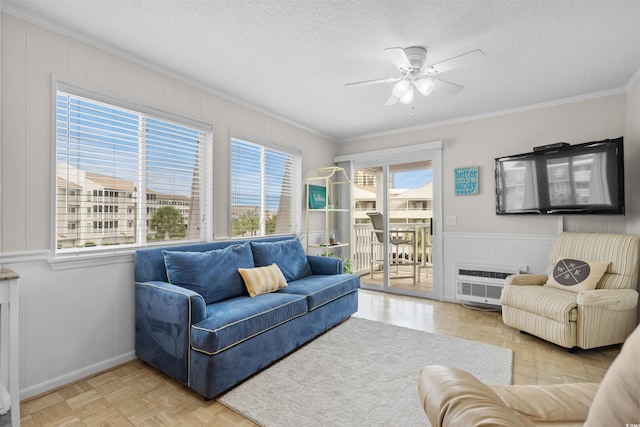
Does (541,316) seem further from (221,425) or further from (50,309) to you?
(50,309)

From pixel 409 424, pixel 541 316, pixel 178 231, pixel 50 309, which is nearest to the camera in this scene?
pixel 409 424

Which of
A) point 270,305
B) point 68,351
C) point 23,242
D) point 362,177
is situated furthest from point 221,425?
point 362,177

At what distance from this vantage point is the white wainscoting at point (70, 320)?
2.03m

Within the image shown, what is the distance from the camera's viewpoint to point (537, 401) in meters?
1.12

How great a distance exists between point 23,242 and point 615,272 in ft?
15.3

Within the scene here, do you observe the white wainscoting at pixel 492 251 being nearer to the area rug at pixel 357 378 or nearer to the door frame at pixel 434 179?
the door frame at pixel 434 179

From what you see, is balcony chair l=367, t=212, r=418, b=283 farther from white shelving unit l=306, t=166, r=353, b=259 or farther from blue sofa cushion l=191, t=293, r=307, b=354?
blue sofa cushion l=191, t=293, r=307, b=354

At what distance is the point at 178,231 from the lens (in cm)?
298

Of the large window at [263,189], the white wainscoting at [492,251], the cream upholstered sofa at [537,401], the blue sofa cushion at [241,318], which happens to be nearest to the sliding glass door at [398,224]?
the white wainscoting at [492,251]

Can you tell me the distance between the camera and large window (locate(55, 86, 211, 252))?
2279mm

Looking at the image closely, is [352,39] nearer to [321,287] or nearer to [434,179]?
[321,287]

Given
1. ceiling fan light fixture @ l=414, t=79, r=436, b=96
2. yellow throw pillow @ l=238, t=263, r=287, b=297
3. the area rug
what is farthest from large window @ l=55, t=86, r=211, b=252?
ceiling fan light fixture @ l=414, t=79, r=436, b=96

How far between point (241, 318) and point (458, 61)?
2.36 meters

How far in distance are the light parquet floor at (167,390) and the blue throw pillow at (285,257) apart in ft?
4.19
